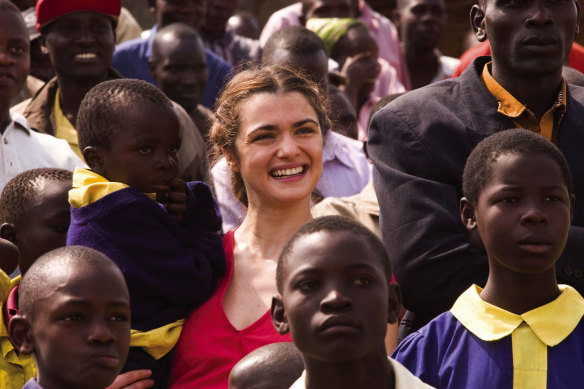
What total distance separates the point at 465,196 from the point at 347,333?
0.91 m

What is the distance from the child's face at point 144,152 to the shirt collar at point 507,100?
1.19 m

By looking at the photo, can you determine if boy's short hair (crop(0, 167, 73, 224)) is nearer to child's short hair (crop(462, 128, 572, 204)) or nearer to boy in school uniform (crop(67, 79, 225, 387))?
boy in school uniform (crop(67, 79, 225, 387))

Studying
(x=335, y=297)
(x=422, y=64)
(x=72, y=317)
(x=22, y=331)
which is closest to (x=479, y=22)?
(x=335, y=297)

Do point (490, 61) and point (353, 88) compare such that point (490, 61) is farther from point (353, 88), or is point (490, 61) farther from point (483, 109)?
point (353, 88)

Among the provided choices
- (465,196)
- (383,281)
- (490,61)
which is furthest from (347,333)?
(490,61)

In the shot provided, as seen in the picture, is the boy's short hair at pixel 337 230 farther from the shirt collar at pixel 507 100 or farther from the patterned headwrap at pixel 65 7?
the patterned headwrap at pixel 65 7

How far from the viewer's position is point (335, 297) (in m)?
3.22

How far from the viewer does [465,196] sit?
3.91m

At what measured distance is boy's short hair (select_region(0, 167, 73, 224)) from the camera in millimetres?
4660

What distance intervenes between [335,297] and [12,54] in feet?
10.4

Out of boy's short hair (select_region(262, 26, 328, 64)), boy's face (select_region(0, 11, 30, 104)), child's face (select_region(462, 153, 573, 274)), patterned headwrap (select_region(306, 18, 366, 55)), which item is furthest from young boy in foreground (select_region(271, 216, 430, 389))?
patterned headwrap (select_region(306, 18, 366, 55))

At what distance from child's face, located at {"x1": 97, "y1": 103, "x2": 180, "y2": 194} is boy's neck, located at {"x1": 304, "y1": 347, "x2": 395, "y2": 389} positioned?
1.21 m

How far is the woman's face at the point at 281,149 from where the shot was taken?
4441 millimetres

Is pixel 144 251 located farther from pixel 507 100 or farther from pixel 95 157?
pixel 507 100
